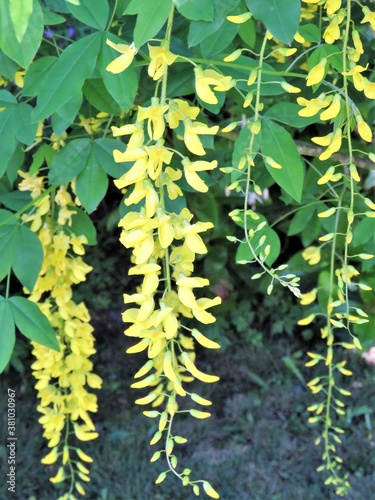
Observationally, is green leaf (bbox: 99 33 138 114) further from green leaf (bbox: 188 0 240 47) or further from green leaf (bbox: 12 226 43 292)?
green leaf (bbox: 12 226 43 292)

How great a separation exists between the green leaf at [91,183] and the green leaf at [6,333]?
0.21m

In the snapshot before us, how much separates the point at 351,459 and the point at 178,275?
1831 millimetres

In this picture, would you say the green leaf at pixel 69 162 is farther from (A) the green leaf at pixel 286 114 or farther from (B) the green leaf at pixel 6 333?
(A) the green leaf at pixel 286 114

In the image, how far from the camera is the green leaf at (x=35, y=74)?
0.89 m

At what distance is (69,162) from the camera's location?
1.06 meters

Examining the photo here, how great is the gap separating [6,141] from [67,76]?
23 cm

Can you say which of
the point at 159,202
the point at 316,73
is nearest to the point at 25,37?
the point at 159,202

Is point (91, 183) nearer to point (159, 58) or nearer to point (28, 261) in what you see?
point (28, 261)

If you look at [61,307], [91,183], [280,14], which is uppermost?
[280,14]

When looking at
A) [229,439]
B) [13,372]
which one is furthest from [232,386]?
[13,372]

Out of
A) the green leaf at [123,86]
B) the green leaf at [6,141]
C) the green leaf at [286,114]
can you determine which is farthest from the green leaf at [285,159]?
the green leaf at [6,141]

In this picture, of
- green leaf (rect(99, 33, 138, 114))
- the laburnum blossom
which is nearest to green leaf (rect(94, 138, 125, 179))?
green leaf (rect(99, 33, 138, 114))

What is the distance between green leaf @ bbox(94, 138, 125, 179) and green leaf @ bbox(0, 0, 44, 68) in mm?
399

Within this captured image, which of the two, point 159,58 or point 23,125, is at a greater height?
point 159,58
